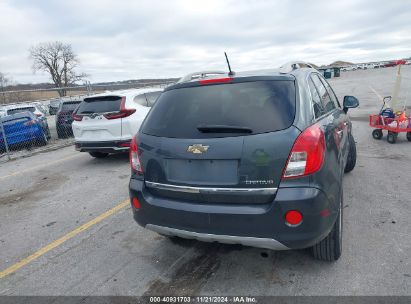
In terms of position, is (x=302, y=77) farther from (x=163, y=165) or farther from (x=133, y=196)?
(x=133, y=196)

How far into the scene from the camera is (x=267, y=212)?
2.57m

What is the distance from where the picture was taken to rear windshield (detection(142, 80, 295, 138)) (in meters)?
2.71

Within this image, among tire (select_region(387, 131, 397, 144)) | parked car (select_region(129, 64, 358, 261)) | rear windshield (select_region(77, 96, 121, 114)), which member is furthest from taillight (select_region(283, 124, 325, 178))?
tire (select_region(387, 131, 397, 144))

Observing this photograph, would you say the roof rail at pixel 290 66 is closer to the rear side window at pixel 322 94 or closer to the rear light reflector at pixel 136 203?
the rear side window at pixel 322 94

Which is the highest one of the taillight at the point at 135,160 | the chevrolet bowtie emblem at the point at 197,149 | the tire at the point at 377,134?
the chevrolet bowtie emblem at the point at 197,149

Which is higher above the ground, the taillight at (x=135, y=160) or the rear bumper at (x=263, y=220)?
the taillight at (x=135, y=160)

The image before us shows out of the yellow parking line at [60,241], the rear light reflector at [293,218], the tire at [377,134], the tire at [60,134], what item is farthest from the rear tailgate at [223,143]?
the tire at [60,134]

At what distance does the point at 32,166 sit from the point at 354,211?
7.65 m

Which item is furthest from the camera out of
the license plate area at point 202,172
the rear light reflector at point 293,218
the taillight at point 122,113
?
the taillight at point 122,113

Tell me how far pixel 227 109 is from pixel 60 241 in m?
2.62

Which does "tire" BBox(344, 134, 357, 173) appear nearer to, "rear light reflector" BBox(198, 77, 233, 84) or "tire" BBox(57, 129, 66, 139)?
"rear light reflector" BBox(198, 77, 233, 84)

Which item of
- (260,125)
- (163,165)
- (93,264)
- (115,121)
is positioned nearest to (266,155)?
(260,125)

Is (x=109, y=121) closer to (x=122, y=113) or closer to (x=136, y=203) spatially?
(x=122, y=113)

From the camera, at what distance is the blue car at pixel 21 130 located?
1086cm
